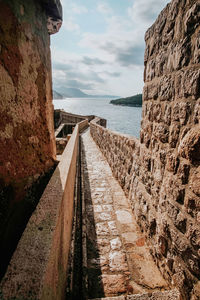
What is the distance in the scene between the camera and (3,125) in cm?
114

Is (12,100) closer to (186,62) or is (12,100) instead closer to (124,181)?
(186,62)

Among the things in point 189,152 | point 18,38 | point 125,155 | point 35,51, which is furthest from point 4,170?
point 125,155

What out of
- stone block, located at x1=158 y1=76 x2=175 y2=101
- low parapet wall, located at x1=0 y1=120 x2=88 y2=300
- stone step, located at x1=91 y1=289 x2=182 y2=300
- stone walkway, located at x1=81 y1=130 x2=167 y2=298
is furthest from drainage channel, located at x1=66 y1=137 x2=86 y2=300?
stone block, located at x1=158 y1=76 x2=175 y2=101

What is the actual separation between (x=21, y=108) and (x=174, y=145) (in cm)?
154

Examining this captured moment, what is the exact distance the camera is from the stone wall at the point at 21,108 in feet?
3.75

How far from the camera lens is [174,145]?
5.72 ft

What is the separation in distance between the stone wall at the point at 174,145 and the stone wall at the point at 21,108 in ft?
4.29

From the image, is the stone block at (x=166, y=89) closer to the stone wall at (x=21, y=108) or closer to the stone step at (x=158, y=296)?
the stone wall at (x=21, y=108)

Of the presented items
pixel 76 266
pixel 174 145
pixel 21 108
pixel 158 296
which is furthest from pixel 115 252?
pixel 21 108

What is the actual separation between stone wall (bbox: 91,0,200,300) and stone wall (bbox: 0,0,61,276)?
4.29 feet

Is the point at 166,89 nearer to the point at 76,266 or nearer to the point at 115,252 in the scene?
the point at 115,252

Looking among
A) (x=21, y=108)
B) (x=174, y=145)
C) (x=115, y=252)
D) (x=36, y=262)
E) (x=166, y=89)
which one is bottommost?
(x=115, y=252)

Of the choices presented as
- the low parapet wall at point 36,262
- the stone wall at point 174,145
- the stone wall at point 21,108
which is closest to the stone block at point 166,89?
the stone wall at point 174,145

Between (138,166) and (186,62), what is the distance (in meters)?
1.85
